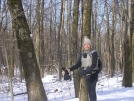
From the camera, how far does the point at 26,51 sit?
693 cm

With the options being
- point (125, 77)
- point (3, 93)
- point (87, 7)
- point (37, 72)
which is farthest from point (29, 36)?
point (3, 93)

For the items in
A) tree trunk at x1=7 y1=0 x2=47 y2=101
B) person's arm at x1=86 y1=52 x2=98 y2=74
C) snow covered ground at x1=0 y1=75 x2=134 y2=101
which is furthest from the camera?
snow covered ground at x1=0 y1=75 x2=134 y2=101

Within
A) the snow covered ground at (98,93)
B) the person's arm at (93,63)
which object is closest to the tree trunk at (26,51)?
the snow covered ground at (98,93)

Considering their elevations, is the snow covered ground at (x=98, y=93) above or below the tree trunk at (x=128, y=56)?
below

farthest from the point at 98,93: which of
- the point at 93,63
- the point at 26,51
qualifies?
the point at 93,63

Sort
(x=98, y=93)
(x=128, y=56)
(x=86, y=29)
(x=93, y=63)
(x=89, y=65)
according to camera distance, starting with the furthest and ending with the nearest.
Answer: (x=128, y=56), (x=98, y=93), (x=86, y=29), (x=89, y=65), (x=93, y=63)

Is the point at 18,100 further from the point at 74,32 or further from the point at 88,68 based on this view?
the point at 88,68

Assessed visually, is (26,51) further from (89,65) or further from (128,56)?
(128,56)

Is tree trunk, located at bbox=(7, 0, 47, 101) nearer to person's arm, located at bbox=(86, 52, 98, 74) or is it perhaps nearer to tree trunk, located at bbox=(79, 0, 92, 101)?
tree trunk, located at bbox=(79, 0, 92, 101)

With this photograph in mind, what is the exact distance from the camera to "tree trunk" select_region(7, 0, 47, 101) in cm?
693

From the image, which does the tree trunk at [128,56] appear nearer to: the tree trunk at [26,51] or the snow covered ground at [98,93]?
the snow covered ground at [98,93]

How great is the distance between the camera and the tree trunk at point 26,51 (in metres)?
6.93

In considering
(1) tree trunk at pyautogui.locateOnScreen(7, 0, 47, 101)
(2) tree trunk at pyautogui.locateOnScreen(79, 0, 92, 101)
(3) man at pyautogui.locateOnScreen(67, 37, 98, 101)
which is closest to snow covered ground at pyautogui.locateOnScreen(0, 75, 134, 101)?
(1) tree trunk at pyautogui.locateOnScreen(7, 0, 47, 101)

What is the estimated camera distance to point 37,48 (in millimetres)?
16516
